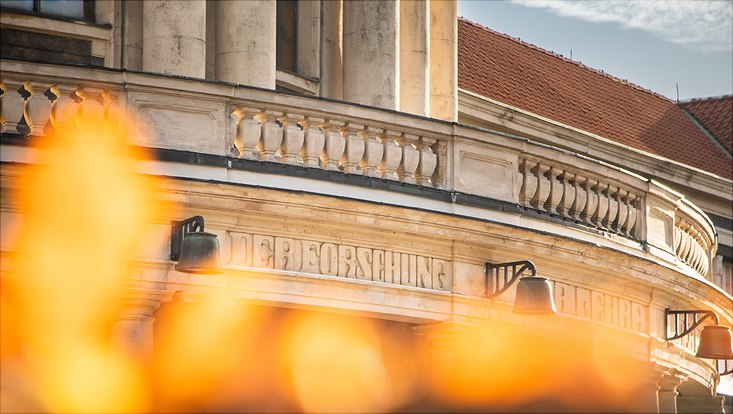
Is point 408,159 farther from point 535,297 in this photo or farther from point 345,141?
point 535,297

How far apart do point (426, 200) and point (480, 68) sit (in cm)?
2143

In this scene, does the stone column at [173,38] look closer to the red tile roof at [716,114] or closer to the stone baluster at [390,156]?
the stone baluster at [390,156]

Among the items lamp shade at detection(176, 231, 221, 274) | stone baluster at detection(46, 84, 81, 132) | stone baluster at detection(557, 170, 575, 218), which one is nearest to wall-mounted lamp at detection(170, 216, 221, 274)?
lamp shade at detection(176, 231, 221, 274)

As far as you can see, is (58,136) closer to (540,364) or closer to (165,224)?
(165,224)

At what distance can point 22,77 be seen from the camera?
17141 millimetres

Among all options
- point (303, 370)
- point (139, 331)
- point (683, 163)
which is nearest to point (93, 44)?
point (303, 370)

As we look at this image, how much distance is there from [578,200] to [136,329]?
19.5 feet

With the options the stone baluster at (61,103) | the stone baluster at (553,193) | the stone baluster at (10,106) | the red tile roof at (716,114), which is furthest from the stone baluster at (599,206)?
the red tile roof at (716,114)

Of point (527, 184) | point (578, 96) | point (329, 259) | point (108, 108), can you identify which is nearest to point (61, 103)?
point (108, 108)

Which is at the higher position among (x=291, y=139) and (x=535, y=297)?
(x=291, y=139)

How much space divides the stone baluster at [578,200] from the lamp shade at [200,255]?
5.71 metres

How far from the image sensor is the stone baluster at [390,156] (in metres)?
19.2

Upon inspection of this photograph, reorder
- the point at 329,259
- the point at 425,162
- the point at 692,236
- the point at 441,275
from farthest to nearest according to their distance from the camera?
the point at 692,236 < the point at 425,162 < the point at 441,275 < the point at 329,259

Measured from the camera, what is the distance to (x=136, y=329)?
17328 millimetres
